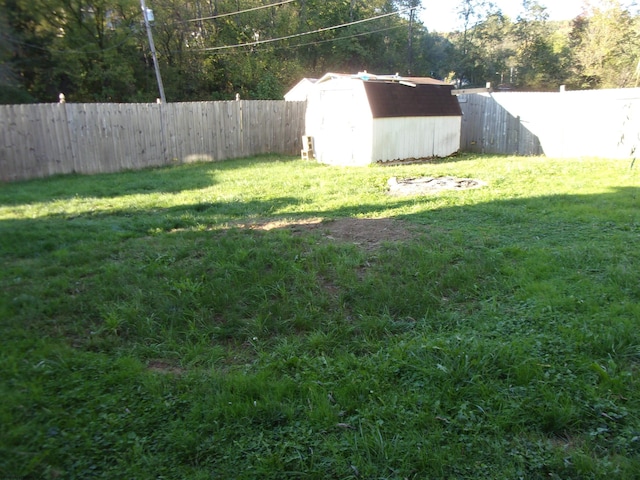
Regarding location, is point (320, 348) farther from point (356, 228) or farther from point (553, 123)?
point (553, 123)

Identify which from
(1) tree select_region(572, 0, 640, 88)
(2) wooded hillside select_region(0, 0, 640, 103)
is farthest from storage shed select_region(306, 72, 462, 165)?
(1) tree select_region(572, 0, 640, 88)

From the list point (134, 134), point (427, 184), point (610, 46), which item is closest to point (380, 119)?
point (427, 184)

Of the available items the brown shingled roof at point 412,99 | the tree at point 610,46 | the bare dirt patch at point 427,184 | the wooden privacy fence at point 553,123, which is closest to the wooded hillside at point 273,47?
the tree at point 610,46

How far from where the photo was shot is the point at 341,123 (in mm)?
13188

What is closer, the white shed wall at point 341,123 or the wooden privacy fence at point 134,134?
the wooden privacy fence at point 134,134

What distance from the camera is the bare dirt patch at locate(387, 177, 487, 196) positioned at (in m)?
8.47

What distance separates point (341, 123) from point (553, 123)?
6106mm

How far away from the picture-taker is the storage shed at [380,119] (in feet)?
41.2

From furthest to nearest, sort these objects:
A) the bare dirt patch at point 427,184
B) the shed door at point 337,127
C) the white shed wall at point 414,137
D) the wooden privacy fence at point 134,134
Answer: the shed door at point 337,127 < the white shed wall at point 414,137 < the wooden privacy fence at point 134,134 < the bare dirt patch at point 427,184

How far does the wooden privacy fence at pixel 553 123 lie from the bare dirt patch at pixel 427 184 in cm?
494

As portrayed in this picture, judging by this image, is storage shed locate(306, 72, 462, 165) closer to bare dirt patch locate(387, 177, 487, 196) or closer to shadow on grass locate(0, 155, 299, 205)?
→ shadow on grass locate(0, 155, 299, 205)

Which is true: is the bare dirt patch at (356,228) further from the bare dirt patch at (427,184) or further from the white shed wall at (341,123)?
the white shed wall at (341,123)

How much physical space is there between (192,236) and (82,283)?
5.01 feet

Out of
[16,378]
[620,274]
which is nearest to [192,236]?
[16,378]
